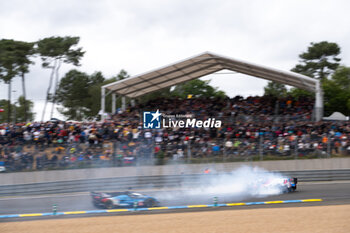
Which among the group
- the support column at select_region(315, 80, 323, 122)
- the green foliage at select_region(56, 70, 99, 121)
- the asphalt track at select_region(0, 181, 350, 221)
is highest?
the green foliage at select_region(56, 70, 99, 121)

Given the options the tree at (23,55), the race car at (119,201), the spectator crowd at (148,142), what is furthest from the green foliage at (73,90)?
the race car at (119,201)

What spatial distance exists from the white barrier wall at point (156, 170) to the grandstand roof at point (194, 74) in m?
7.08

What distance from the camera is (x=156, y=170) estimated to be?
17.5m

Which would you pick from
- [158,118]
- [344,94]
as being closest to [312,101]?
[158,118]

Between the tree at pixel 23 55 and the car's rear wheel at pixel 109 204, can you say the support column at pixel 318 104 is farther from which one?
the tree at pixel 23 55

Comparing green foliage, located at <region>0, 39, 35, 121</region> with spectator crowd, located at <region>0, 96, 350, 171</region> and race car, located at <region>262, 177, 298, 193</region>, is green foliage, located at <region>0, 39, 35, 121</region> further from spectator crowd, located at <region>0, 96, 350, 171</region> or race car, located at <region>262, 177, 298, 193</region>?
race car, located at <region>262, 177, 298, 193</region>

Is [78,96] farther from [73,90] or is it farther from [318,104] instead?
[318,104]

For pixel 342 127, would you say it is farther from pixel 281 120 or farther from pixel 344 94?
pixel 344 94

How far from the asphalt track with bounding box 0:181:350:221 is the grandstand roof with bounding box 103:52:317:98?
10143mm

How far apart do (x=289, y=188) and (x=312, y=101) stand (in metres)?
12.4

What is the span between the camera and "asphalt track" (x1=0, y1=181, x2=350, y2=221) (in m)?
13.0

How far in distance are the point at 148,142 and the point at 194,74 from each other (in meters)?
11.4

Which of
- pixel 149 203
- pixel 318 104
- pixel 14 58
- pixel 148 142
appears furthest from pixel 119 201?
pixel 14 58

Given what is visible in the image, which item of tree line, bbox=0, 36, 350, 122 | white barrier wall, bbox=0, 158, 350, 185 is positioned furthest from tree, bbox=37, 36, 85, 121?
white barrier wall, bbox=0, 158, 350, 185
